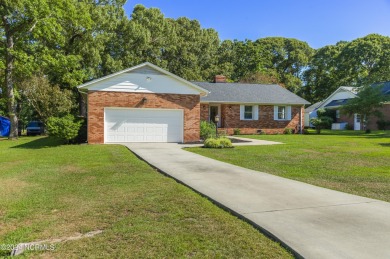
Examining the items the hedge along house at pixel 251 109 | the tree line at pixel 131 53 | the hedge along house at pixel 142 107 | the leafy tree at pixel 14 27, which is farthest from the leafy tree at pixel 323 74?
the leafy tree at pixel 14 27

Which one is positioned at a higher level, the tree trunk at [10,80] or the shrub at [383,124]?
the tree trunk at [10,80]

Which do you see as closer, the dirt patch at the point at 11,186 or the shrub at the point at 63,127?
the dirt patch at the point at 11,186

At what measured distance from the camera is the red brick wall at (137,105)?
17.9m

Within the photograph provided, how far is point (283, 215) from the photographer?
4.93 meters

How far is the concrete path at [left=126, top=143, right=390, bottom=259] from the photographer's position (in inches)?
148

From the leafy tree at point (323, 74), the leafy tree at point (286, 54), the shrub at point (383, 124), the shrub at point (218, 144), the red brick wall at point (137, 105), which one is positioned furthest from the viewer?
the leafy tree at point (286, 54)

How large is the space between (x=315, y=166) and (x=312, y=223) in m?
6.05

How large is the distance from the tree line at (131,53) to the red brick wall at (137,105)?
9.82m

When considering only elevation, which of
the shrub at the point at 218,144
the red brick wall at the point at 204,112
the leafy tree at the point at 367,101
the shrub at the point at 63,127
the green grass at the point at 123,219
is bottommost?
the green grass at the point at 123,219

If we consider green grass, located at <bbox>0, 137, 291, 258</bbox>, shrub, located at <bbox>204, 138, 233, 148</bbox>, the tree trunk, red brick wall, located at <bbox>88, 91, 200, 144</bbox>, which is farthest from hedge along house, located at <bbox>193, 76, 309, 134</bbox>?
green grass, located at <bbox>0, 137, 291, 258</bbox>

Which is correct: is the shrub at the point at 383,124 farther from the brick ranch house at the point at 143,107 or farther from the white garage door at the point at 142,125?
the white garage door at the point at 142,125

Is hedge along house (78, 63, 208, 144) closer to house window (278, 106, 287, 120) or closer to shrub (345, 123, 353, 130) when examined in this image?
house window (278, 106, 287, 120)

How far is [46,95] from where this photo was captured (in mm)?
27469

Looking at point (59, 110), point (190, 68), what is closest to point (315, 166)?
point (59, 110)
